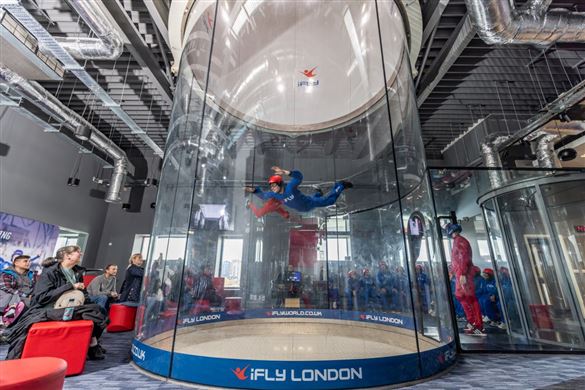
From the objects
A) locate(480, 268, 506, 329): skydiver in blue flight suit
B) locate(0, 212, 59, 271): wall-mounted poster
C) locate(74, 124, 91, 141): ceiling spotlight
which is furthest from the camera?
locate(74, 124, 91, 141): ceiling spotlight

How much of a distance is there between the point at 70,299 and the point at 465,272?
521 cm

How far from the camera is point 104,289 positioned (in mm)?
5020

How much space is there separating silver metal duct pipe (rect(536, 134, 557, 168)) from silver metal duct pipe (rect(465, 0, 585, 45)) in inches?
145

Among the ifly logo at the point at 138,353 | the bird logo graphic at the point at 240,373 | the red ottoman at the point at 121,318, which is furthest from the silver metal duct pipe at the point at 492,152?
the red ottoman at the point at 121,318

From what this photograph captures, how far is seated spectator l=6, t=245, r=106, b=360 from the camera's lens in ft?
8.23

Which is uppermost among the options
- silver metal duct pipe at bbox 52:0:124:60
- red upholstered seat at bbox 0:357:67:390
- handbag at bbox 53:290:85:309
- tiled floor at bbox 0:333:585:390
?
silver metal duct pipe at bbox 52:0:124:60

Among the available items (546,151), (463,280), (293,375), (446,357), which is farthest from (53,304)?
(546,151)

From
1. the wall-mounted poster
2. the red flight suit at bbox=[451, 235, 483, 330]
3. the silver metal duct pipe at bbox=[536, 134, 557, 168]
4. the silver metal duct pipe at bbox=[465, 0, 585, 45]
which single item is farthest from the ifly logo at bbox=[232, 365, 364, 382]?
the wall-mounted poster

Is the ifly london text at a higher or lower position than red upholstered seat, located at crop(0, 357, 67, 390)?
lower

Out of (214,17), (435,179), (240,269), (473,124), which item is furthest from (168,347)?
(473,124)

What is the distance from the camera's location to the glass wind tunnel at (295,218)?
262 centimetres

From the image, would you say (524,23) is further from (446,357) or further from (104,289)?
(104,289)

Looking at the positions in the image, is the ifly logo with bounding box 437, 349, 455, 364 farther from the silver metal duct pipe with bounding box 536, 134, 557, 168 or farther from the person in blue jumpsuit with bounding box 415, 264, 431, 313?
the silver metal duct pipe with bounding box 536, 134, 557, 168

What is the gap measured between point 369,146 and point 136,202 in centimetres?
1073
